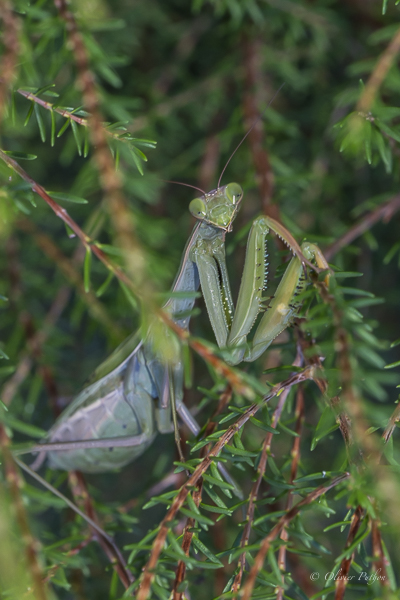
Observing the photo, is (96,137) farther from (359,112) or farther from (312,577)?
(312,577)

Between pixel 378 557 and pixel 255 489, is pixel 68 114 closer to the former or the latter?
pixel 255 489

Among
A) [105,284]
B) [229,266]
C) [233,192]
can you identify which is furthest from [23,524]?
[229,266]

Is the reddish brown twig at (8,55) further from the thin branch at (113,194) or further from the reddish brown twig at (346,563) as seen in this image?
the reddish brown twig at (346,563)

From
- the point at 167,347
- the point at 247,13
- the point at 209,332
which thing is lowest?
the point at 209,332

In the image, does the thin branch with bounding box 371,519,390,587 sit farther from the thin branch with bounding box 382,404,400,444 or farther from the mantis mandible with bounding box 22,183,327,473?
the mantis mandible with bounding box 22,183,327,473

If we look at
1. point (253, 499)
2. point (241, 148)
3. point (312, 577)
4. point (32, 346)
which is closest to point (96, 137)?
point (253, 499)

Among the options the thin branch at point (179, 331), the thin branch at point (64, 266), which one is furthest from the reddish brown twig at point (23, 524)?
the thin branch at point (64, 266)
